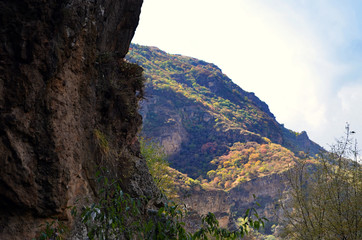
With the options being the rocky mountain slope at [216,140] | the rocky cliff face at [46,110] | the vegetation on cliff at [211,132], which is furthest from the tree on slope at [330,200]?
the vegetation on cliff at [211,132]

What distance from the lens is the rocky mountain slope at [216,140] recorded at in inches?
3199

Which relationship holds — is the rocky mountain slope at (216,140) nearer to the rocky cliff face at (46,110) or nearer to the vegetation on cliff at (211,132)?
the vegetation on cliff at (211,132)

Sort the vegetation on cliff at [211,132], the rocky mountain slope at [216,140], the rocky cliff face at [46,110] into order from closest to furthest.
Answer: the rocky cliff face at [46,110]
the rocky mountain slope at [216,140]
the vegetation on cliff at [211,132]

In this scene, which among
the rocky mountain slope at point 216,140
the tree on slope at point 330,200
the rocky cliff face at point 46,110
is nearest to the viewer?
the rocky cliff face at point 46,110

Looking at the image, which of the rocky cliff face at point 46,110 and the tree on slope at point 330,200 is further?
the tree on slope at point 330,200

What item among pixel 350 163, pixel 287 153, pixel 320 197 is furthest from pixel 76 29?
pixel 287 153

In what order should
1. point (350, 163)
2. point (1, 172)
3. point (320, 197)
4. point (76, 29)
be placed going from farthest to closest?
point (350, 163) → point (320, 197) → point (76, 29) → point (1, 172)

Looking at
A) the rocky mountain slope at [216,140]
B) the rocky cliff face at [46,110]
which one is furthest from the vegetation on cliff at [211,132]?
the rocky cliff face at [46,110]

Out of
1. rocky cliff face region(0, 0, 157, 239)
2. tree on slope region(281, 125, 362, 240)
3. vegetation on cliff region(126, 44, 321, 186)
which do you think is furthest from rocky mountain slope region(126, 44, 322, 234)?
rocky cliff face region(0, 0, 157, 239)

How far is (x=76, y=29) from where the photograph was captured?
A: 18.7ft

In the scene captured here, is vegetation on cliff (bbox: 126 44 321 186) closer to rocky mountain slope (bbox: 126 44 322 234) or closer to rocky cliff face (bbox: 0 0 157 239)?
rocky mountain slope (bbox: 126 44 322 234)

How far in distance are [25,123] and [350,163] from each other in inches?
448

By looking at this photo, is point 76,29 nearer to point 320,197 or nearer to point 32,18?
point 32,18

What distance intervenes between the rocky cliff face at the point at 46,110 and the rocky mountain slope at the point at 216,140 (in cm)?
5160
